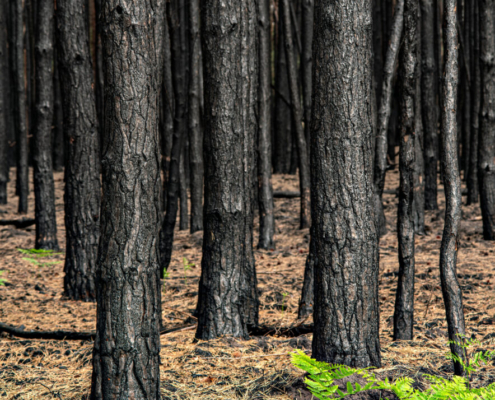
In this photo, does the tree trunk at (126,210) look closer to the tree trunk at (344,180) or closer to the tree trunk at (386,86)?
the tree trunk at (344,180)

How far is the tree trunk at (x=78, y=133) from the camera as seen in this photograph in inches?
225

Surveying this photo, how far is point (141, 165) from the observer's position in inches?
111

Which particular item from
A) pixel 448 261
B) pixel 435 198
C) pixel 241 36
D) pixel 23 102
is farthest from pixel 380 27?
pixel 448 261

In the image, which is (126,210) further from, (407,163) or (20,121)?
(20,121)

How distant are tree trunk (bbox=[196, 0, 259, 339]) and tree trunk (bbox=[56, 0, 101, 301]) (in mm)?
2062

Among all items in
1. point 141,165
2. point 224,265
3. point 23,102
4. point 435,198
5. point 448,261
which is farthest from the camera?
point 23,102

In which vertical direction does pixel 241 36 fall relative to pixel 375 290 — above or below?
above

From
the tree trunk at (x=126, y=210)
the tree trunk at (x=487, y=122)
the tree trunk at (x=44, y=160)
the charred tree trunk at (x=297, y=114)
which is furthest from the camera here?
the charred tree trunk at (x=297, y=114)

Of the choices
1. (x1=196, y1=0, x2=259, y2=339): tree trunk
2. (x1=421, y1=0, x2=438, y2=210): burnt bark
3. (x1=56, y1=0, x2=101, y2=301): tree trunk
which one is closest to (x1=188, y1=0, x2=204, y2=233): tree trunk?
(x1=56, y1=0, x2=101, y2=301): tree trunk

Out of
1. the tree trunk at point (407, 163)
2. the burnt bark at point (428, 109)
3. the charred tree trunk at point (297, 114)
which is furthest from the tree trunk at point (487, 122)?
the tree trunk at point (407, 163)

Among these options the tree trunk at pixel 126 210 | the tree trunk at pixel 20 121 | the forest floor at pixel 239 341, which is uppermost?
the tree trunk at pixel 20 121

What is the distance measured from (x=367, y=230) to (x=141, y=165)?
4.75 feet

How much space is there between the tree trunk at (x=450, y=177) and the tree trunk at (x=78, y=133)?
373 cm

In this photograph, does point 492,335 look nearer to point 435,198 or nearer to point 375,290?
point 375,290
